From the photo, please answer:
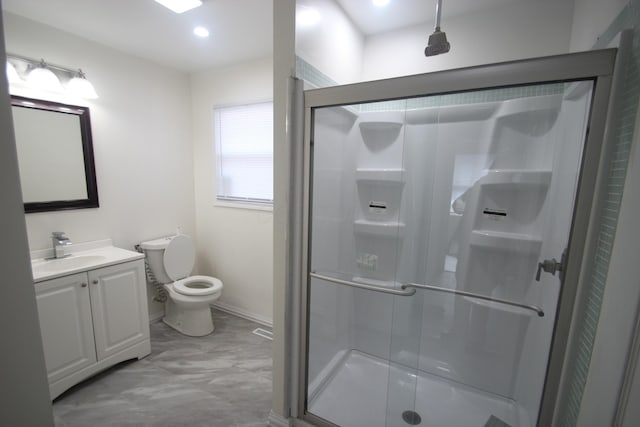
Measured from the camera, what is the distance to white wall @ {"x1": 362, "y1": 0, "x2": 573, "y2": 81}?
163cm

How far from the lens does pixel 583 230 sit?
97 centimetres

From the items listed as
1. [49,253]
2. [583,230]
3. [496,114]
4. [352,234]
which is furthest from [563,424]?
[49,253]

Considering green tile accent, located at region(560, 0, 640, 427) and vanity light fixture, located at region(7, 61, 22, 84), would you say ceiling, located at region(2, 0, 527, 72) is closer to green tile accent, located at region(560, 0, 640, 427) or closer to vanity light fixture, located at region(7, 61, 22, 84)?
vanity light fixture, located at region(7, 61, 22, 84)

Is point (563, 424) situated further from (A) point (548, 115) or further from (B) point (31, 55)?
(B) point (31, 55)

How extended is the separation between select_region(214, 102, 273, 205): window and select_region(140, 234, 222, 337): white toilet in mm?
713

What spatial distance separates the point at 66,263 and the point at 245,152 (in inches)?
66.3

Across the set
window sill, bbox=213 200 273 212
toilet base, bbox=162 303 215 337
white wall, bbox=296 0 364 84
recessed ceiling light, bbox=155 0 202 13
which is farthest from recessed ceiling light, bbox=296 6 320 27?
toilet base, bbox=162 303 215 337

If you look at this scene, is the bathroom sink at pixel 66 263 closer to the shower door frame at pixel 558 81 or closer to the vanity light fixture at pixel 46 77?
the vanity light fixture at pixel 46 77

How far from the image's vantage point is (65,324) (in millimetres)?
1784

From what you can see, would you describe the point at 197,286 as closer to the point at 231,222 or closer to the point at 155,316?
the point at 155,316

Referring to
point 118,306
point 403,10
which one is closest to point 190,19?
point 403,10

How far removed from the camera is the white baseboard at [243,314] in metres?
2.85

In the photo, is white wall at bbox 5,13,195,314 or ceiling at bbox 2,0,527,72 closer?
ceiling at bbox 2,0,527,72

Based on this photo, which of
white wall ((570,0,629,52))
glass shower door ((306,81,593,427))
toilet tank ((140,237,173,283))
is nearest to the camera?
white wall ((570,0,629,52))
